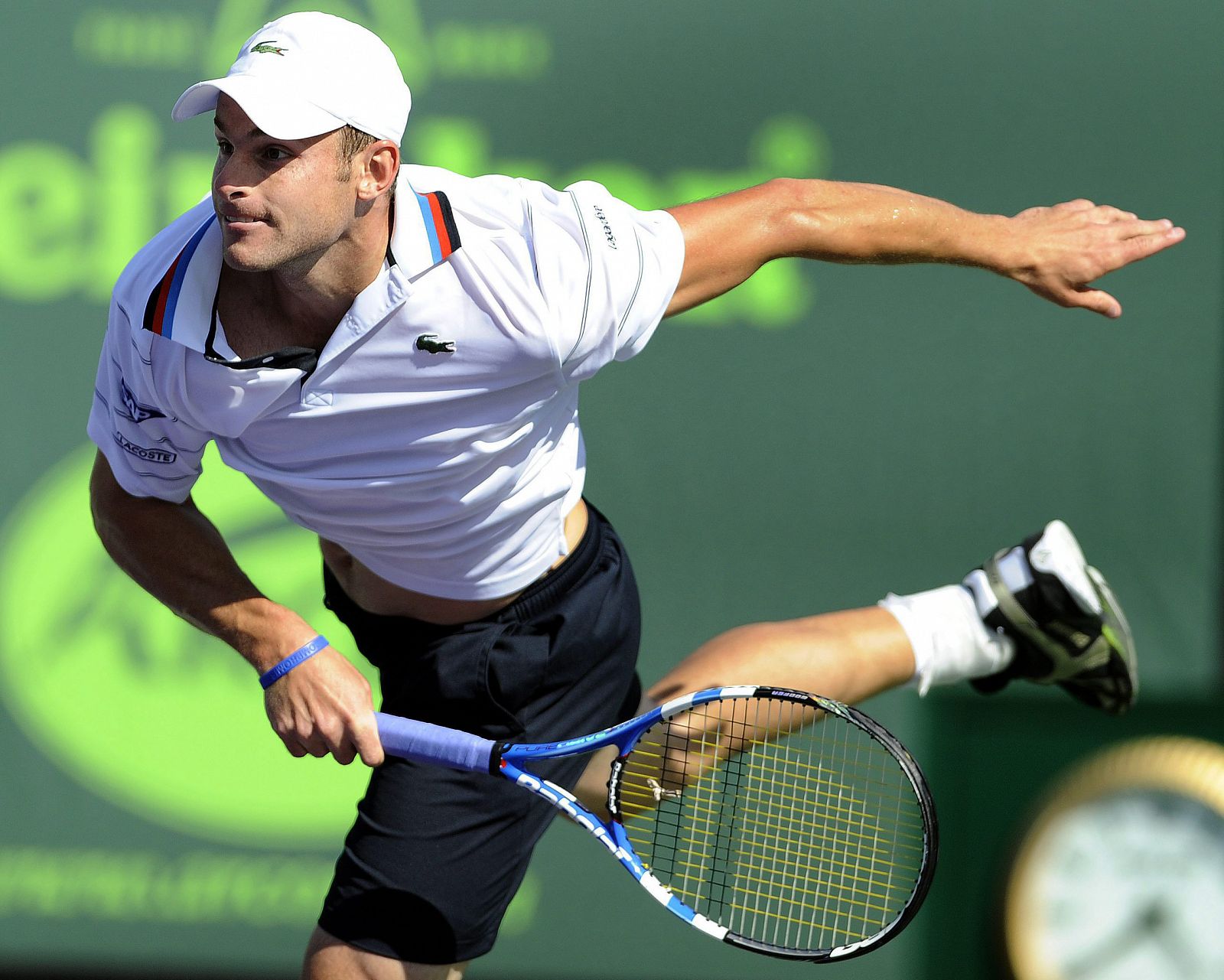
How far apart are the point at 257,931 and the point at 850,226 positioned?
2.56 meters

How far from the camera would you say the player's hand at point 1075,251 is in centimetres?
267

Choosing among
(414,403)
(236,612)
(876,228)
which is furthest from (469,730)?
(876,228)

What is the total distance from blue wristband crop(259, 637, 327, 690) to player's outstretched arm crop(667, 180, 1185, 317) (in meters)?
0.79

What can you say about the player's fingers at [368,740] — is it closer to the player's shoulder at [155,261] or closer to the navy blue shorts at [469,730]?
the navy blue shorts at [469,730]

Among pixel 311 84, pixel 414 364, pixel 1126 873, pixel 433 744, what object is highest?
pixel 311 84

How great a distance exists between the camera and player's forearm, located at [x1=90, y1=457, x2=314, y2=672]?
252 centimetres

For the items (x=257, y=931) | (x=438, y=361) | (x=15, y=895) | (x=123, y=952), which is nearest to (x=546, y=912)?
(x=257, y=931)

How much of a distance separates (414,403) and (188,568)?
515mm

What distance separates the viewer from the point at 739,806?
279cm

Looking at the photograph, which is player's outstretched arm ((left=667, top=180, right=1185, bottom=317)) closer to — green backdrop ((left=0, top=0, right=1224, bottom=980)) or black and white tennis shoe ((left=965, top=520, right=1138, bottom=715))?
black and white tennis shoe ((left=965, top=520, right=1138, bottom=715))

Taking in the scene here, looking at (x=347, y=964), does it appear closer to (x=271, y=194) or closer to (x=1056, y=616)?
(x=271, y=194)

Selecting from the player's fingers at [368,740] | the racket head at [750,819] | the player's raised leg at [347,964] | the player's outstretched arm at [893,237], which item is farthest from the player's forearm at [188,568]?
the player's outstretched arm at [893,237]

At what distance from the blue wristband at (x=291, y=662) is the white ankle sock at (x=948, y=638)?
137cm

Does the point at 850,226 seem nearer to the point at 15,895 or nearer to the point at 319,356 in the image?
the point at 319,356
